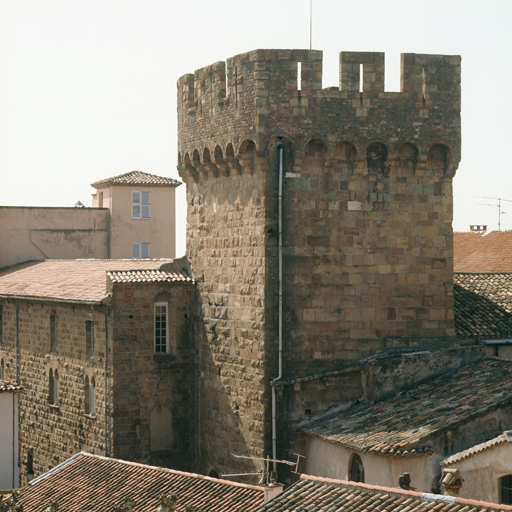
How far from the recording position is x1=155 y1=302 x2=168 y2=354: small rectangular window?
29312 millimetres

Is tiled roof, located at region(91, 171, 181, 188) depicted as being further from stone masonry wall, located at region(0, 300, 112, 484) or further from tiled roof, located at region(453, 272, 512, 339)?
tiled roof, located at region(453, 272, 512, 339)

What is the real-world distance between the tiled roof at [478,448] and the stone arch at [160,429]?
33.4 feet

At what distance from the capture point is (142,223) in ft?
163

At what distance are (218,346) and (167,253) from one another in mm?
23771

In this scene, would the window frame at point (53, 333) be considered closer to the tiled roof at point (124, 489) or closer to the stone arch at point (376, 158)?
the tiled roof at point (124, 489)

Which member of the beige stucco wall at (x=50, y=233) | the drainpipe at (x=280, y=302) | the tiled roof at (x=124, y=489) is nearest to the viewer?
the tiled roof at (x=124, y=489)

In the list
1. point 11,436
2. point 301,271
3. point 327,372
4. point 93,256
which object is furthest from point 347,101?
point 93,256

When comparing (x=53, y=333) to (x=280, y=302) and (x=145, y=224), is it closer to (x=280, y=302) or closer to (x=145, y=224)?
(x=280, y=302)

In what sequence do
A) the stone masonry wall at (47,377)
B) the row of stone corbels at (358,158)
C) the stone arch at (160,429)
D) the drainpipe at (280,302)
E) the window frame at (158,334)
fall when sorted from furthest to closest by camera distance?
1. the stone masonry wall at (47,377)
2. the window frame at (158,334)
3. the stone arch at (160,429)
4. the row of stone corbels at (358,158)
5. the drainpipe at (280,302)

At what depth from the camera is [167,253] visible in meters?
51.1

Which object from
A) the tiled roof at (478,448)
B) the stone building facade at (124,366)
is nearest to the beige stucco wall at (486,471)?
the tiled roof at (478,448)

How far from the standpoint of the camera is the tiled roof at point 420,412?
70.8 feet

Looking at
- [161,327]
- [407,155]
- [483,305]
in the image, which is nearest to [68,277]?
[161,327]

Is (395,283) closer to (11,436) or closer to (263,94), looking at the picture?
(263,94)
